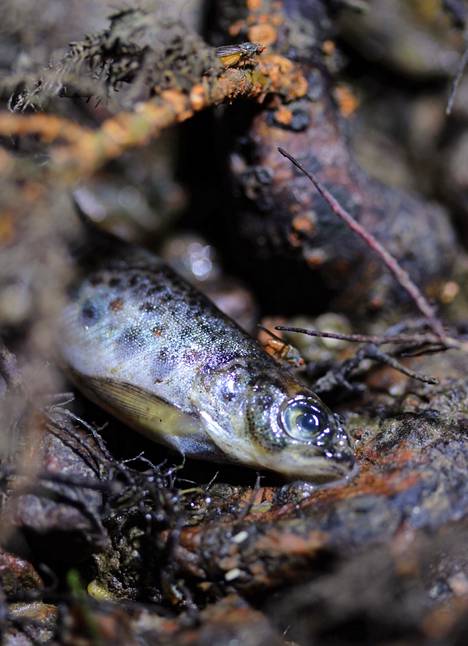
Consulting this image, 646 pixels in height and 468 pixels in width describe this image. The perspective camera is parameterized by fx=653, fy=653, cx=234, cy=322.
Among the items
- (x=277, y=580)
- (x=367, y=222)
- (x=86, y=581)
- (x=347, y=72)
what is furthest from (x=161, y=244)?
(x=277, y=580)

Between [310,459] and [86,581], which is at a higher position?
[310,459]

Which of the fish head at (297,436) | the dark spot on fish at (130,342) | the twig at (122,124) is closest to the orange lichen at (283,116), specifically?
the twig at (122,124)

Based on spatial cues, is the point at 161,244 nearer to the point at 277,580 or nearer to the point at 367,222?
the point at 367,222

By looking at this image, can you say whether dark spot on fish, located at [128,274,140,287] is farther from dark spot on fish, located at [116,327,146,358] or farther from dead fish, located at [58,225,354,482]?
dark spot on fish, located at [116,327,146,358]

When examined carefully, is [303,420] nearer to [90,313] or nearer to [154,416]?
[154,416]

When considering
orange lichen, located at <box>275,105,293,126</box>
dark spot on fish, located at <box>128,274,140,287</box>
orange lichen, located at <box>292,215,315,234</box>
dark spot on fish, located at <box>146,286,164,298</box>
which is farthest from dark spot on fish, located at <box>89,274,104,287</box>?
orange lichen, located at <box>275,105,293,126</box>

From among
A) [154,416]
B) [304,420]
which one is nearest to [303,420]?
[304,420]
